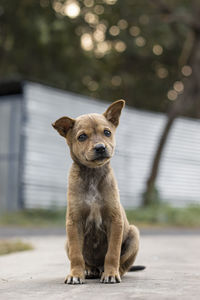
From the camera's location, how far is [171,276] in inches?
219

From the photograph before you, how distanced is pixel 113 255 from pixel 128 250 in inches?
16.2

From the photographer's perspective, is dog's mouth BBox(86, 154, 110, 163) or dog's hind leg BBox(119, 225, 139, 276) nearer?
dog's mouth BBox(86, 154, 110, 163)

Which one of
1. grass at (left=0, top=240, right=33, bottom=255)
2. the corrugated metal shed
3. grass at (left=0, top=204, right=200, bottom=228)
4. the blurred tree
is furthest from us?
the blurred tree

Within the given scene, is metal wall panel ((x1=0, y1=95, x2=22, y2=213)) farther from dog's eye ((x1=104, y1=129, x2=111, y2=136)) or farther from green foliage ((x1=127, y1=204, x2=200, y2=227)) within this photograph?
dog's eye ((x1=104, y1=129, x2=111, y2=136))

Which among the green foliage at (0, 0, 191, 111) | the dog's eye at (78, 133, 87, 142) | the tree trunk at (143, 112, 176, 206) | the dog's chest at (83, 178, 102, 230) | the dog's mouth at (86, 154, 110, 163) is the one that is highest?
the green foliage at (0, 0, 191, 111)

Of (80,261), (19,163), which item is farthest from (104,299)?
(19,163)

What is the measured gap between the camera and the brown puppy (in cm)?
507

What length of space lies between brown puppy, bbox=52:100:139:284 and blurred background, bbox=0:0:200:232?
11.2m

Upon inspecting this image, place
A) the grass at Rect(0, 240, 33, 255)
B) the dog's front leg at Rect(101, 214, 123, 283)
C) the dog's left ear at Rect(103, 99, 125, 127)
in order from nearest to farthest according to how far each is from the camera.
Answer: the dog's front leg at Rect(101, 214, 123, 283) < the dog's left ear at Rect(103, 99, 125, 127) < the grass at Rect(0, 240, 33, 255)

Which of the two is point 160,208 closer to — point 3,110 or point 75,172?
point 3,110

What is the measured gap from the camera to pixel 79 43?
1156 inches

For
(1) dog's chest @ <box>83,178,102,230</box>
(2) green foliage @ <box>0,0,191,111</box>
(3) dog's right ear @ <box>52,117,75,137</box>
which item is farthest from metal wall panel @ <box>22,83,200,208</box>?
(1) dog's chest @ <box>83,178,102,230</box>

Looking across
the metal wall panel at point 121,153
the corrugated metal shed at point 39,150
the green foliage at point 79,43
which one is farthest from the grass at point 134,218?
the green foliage at point 79,43

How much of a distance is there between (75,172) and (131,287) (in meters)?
1.23
